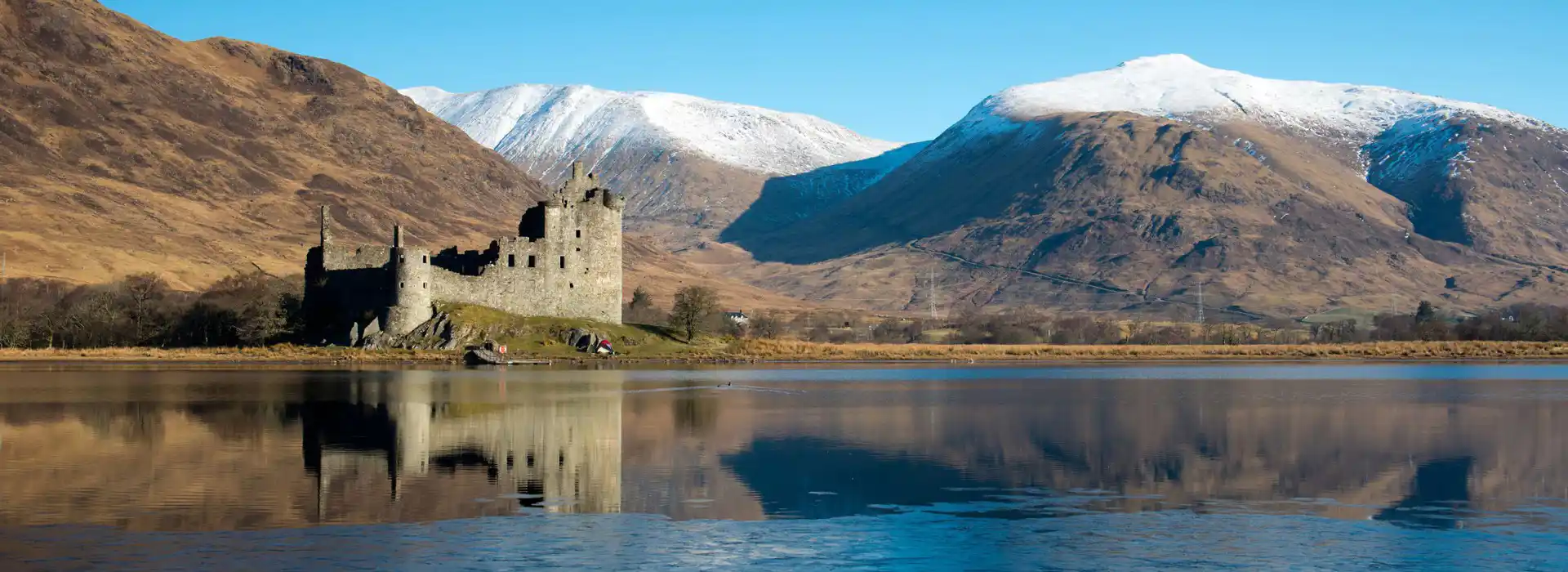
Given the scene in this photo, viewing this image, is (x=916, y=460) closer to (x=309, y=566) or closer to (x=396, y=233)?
(x=309, y=566)

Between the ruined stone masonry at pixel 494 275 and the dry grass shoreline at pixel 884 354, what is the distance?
2.19 metres

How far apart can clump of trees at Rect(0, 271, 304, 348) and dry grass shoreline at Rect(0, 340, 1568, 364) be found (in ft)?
6.56

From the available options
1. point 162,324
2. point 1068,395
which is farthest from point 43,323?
point 1068,395

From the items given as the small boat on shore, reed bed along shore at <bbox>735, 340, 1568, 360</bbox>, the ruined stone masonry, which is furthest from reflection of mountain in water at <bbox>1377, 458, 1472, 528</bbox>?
reed bed along shore at <bbox>735, 340, 1568, 360</bbox>

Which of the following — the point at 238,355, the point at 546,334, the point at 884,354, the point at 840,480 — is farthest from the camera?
the point at 884,354

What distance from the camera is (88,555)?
63.9ft

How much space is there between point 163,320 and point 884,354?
146 ft

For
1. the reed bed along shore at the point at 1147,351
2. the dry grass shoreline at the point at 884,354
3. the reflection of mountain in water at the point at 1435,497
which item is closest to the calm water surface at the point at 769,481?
the reflection of mountain in water at the point at 1435,497

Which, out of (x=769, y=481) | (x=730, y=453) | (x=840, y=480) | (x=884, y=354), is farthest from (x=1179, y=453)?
(x=884, y=354)

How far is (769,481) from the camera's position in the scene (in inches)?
1117

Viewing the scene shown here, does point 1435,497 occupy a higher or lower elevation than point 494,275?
lower

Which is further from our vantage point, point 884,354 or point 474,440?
point 884,354

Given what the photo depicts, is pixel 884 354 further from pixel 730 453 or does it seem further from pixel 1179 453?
pixel 730 453

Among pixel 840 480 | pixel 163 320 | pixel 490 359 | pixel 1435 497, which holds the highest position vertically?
pixel 163 320
